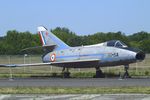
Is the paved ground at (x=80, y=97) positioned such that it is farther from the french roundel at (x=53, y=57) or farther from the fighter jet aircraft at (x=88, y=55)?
the french roundel at (x=53, y=57)

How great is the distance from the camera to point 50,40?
118ft

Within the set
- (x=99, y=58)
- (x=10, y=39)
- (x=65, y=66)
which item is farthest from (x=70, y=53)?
(x=10, y=39)

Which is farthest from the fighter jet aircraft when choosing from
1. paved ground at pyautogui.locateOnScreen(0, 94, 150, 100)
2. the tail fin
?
paved ground at pyautogui.locateOnScreen(0, 94, 150, 100)

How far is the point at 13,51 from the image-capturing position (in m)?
109

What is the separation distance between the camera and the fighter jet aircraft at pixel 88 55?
1155 inches

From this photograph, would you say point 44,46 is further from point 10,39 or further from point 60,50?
point 10,39

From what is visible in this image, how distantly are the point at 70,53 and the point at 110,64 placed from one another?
4027 millimetres

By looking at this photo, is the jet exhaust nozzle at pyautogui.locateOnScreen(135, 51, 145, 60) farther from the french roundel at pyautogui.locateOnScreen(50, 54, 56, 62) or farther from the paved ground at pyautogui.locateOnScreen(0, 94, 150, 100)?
the paved ground at pyautogui.locateOnScreen(0, 94, 150, 100)

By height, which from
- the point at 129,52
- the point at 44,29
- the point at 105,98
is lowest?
the point at 105,98

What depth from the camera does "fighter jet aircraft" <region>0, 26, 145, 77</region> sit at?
1155 inches

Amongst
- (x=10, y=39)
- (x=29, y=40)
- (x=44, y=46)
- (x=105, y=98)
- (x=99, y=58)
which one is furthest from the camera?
(x=10, y=39)

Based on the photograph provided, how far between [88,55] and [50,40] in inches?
210

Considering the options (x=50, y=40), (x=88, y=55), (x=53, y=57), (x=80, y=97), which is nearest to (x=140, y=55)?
(x=88, y=55)

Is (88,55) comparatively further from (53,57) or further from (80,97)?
(80,97)
